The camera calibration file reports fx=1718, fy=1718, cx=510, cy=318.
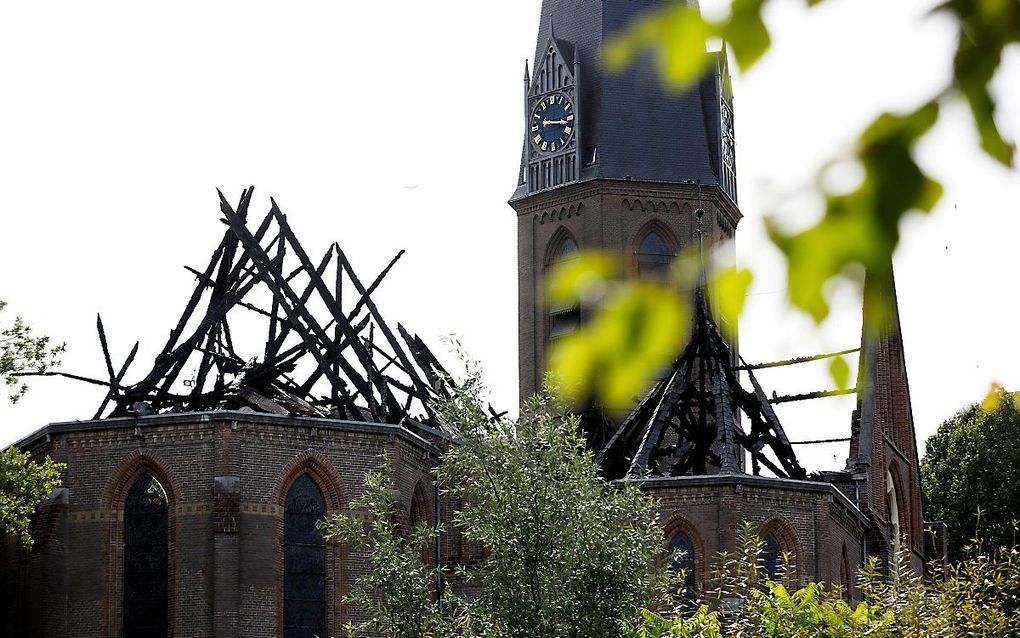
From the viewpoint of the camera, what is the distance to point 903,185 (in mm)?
2973

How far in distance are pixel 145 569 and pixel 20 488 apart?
11.5ft

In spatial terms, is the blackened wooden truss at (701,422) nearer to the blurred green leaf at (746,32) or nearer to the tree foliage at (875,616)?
the tree foliage at (875,616)

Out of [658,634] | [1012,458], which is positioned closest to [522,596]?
[658,634]

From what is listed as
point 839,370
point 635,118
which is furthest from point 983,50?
point 635,118

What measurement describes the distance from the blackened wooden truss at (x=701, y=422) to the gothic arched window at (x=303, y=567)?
778cm

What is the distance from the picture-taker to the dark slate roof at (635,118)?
2183 inches

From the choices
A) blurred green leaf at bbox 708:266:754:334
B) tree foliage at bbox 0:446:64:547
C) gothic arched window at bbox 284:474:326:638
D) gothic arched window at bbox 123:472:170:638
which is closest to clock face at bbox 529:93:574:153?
gothic arched window at bbox 284:474:326:638

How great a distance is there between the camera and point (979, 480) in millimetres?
61219

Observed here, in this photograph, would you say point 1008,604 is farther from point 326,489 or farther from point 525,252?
point 525,252

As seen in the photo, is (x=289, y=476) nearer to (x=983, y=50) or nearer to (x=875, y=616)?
(x=875, y=616)

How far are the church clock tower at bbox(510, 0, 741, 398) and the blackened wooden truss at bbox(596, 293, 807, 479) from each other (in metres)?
13.2

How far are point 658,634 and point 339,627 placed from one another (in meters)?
13.5

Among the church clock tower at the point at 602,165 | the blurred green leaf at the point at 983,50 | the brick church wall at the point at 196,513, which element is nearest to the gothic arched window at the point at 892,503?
the church clock tower at the point at 602,165

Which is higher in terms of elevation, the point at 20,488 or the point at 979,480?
the point at 979,480
